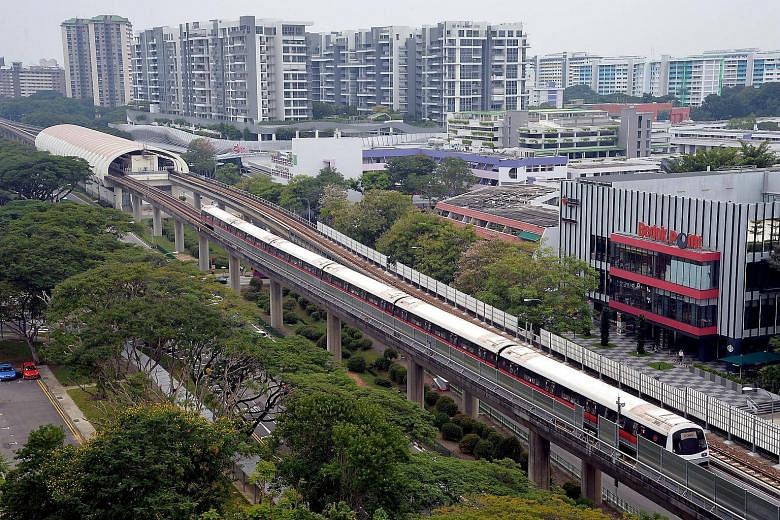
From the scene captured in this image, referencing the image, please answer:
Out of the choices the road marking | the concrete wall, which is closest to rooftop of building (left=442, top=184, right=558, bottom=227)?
the concrete wall

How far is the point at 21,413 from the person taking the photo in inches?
2288

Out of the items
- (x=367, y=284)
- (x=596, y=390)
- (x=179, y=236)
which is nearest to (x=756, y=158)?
(x=367, y=284)

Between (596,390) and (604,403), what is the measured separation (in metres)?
1.07

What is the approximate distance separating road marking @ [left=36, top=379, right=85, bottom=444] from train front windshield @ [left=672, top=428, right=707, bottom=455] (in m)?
29.7

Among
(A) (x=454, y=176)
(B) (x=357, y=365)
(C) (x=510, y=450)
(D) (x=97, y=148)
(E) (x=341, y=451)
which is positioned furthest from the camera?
(D) (x=97, y=148)

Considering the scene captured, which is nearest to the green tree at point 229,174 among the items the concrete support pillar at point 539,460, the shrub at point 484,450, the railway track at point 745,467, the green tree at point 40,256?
the green tree at point 40,256

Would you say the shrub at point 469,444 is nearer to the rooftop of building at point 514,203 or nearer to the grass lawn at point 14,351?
the grass lawn at point 14,351

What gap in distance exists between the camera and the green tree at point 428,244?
81.2m

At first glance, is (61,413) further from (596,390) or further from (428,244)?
(428,244)

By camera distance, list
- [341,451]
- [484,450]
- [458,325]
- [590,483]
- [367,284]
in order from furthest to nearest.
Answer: [367,284] → [458,325] → [484,450] → [590,483] → [341,451]

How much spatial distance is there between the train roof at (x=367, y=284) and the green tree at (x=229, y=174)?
77.9 metres

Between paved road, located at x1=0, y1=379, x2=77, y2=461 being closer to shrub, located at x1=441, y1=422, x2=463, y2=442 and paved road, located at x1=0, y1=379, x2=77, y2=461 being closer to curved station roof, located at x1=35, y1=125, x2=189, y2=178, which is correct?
shrub, located at x1=441, y1=422, x2=463, y2=442

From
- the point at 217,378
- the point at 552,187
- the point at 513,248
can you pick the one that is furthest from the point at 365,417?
the point at 552,187

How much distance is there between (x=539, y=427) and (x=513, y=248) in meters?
31.0
